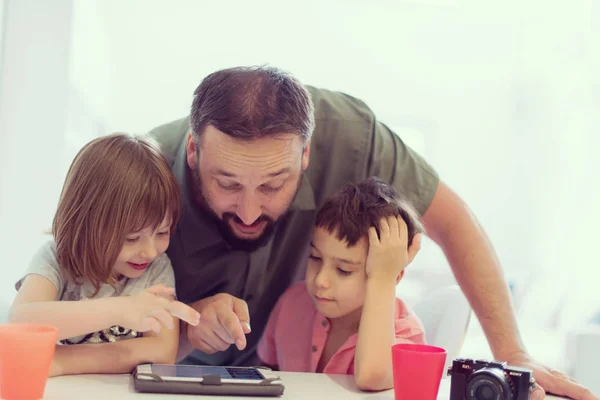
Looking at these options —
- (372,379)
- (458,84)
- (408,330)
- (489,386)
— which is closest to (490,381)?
(489,386)

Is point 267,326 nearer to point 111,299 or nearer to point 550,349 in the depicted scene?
point 111,299

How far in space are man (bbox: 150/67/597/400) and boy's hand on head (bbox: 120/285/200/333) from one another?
0.14 m

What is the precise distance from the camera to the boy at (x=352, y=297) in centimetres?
111

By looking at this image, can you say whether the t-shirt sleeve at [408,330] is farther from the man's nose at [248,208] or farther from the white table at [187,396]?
the man's nose at [248,208]

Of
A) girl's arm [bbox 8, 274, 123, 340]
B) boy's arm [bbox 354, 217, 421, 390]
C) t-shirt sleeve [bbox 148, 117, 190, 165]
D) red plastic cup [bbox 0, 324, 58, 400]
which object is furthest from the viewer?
t-shirt sleeve [bbox 148, 117, 190, 165]

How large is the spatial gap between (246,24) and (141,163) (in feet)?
7.34

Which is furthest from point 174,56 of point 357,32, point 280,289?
point 280,289

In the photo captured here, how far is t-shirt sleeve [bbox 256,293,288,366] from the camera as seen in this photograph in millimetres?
1360

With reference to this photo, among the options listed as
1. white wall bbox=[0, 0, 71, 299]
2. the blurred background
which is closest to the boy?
white wall bbox=[0, 0, 71, 299]

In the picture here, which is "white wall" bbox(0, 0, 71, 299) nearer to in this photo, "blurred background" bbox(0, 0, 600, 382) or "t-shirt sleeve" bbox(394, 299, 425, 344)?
"blurred background" bbox(0, 0, 600, 382)

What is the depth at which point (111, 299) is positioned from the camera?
37.9 inches

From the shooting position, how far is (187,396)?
915 mm

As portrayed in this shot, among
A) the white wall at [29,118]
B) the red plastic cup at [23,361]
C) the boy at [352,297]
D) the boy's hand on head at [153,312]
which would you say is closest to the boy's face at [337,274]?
the boy at [352,297]

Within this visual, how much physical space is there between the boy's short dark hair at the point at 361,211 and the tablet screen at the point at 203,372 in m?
0.29
